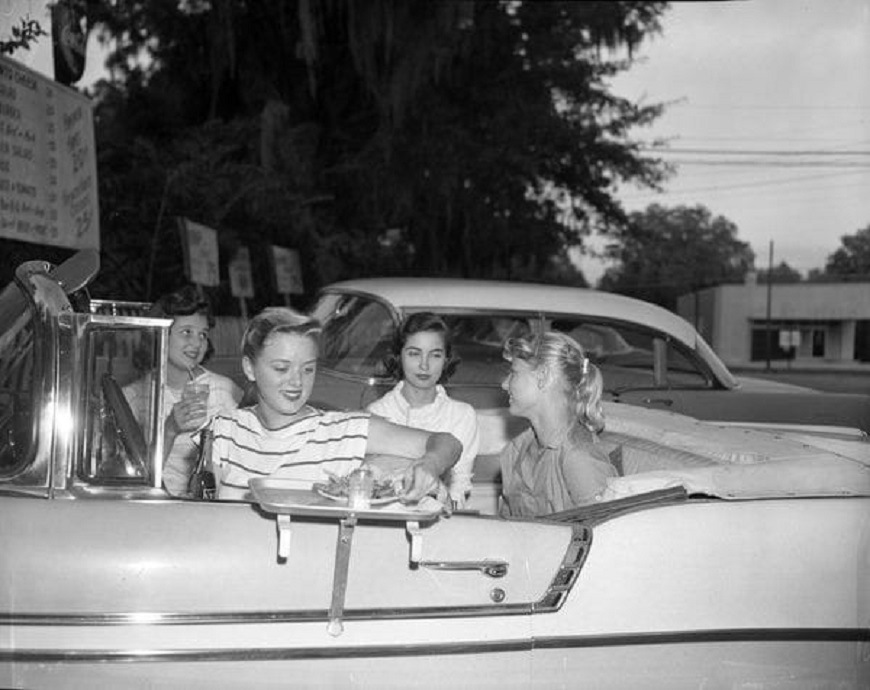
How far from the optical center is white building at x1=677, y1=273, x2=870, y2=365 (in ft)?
24.9

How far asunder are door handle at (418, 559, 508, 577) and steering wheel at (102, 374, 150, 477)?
56 cm

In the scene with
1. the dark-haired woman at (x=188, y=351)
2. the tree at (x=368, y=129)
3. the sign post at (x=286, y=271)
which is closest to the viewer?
the dark-haired woman at (x=188, y=351)

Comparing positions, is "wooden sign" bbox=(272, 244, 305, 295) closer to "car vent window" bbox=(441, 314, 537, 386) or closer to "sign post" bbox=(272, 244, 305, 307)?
"sign post" bbox=(272, 244, 305, 307)

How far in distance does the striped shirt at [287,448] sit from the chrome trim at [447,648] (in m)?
0.49

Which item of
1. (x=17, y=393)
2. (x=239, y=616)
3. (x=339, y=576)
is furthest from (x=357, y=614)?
(x=17, y=393)

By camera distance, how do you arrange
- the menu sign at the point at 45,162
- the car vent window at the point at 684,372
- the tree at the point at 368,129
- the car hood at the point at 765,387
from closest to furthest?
the menu sign at the point at 45,162 < the car vent window at the point at 684,372 < the car hood at the point at 765,387 < the tree at the point at 368,129

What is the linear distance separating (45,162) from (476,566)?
409 cm

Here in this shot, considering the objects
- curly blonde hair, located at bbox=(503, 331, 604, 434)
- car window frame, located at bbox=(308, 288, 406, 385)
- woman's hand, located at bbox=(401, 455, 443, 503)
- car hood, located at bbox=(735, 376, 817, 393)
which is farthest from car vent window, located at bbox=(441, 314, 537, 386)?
woman's hand, located at bbox=(401, 455, 443, 503)

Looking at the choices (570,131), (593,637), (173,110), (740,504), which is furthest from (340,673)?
(570,131)

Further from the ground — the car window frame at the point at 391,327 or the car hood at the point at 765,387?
the car window frame at the point at 391,327

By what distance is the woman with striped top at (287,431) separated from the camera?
2.36 meters

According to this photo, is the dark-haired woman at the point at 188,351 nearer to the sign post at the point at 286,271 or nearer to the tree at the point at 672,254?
the sign post at the point at 286,271

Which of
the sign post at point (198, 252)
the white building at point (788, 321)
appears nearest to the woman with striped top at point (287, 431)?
the white building at point (788, 321)

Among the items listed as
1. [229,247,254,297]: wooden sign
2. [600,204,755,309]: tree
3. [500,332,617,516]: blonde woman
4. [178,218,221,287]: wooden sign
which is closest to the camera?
[500,332,617,516]: blonde woman
